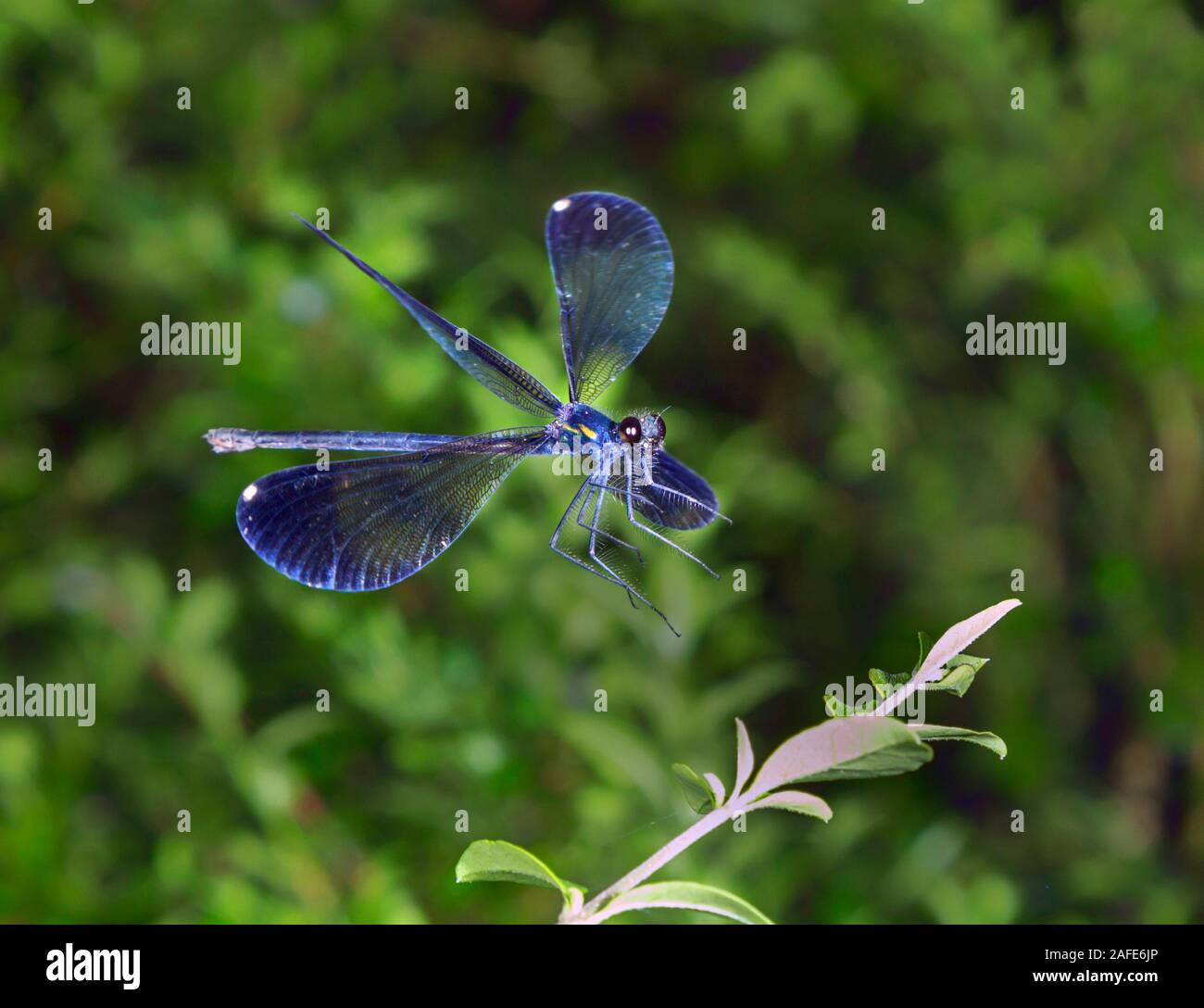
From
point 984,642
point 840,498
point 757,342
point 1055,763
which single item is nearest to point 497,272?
point 757,342

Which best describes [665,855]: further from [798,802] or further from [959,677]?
[959,677]

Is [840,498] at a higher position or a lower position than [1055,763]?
higher

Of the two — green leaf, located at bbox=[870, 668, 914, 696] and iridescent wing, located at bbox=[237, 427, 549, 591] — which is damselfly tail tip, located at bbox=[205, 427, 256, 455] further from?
green leaf, located at bbox=[870, 668, 914, 696]

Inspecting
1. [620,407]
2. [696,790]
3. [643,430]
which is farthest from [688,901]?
[620,407]

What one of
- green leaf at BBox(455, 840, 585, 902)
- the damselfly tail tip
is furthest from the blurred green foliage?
green leaf at BBox(455, 840, 585, 902)

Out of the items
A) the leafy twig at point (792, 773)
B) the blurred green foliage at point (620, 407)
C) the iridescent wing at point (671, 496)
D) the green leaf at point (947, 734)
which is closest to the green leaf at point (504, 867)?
the leafy twig at point (792, 773)

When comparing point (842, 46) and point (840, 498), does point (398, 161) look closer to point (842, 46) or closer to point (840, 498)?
point (842, 46)
